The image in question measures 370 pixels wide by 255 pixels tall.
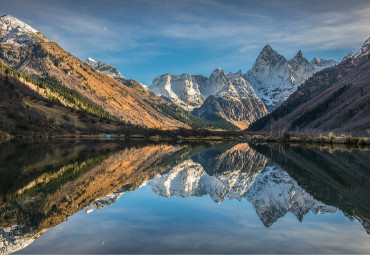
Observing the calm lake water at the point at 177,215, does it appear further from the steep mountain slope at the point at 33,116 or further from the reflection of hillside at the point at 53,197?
the steep mountain slope at the point at 33,116

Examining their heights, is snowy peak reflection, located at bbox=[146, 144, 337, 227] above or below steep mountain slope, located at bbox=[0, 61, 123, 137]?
below

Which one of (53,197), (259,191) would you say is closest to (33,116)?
(53,197)

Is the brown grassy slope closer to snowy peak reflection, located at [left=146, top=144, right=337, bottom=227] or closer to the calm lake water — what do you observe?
the calm lake water

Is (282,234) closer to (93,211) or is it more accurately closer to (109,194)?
(93,211)

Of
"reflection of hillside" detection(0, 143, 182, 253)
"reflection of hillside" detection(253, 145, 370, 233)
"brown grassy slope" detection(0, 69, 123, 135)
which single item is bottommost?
"reflection of hillside" detection(253, 145, 370, 233)

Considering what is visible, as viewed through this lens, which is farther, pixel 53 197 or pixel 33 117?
pixel 33 117

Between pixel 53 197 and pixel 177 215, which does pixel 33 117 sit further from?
pixel 177 215

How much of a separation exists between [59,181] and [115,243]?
1505 cm

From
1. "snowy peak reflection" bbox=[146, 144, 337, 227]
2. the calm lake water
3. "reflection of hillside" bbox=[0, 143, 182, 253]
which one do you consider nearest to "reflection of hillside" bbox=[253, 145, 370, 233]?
the calm lake water

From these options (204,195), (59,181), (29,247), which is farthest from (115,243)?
(59,181)

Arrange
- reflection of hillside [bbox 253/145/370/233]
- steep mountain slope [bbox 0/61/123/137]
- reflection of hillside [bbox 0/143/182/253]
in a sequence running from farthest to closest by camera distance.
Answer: steep mountain slope [bbox 0/61/123/137] → reflection of hillside [bbox 253/145/370/233] → reflection of hillside [bbox 0/143/182/253]

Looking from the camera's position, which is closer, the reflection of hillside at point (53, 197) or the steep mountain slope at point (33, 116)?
the reflection of hillside at point (53, 197)

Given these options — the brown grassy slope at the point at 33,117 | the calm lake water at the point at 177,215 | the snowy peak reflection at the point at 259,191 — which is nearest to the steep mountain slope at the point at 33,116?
the brown grassy slope at the point at 33,117

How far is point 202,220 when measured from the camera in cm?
1473
